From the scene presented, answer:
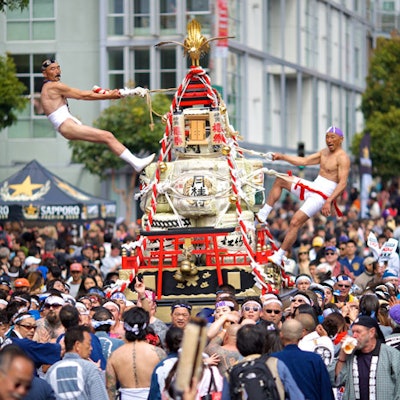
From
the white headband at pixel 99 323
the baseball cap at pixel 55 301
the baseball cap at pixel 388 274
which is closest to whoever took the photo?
the white headband at pixel 99 323

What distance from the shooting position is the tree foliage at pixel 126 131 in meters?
43.2

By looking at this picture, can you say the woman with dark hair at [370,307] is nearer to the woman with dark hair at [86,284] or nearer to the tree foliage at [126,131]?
the woman with dark hair at [86,284]

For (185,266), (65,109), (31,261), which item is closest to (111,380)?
(65,109)

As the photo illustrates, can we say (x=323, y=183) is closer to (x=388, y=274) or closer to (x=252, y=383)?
(x=388, y=274)

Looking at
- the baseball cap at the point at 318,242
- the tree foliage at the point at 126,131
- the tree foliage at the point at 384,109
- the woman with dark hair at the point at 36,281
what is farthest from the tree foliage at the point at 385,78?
→ the woman with dark hair at the point at 36,281

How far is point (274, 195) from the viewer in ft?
68.0

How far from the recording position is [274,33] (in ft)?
188

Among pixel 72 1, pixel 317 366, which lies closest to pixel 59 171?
pixel 72 1

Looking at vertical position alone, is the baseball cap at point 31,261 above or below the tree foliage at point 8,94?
below

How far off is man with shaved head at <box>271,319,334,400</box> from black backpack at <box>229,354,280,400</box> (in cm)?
87

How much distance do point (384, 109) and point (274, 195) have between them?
40.7 m

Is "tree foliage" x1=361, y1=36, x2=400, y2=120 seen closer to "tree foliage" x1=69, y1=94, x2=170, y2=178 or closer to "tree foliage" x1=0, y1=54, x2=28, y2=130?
"tree foliage" x1=69, y1=94, x2=170, y2=178

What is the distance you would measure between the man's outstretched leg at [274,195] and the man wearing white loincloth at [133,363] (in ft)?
30.0

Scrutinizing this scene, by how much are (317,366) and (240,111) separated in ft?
136
